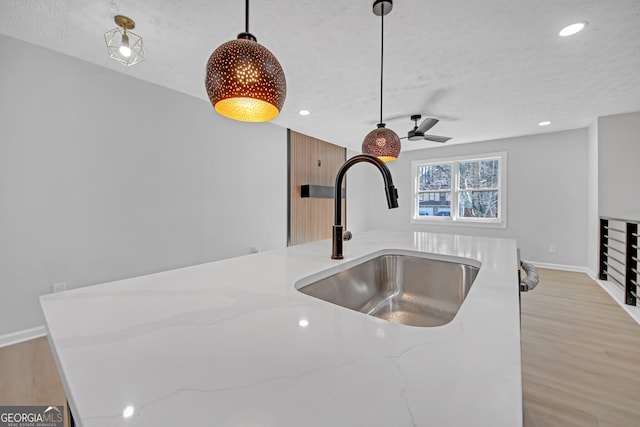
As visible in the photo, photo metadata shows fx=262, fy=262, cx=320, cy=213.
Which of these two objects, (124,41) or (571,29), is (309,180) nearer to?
(124,41)

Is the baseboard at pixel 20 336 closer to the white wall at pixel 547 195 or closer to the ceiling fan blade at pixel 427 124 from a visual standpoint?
the ceiling fan blade at pixel 427 124

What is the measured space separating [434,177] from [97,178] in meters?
5.59

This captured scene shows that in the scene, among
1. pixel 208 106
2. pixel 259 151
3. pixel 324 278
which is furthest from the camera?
pixel 259 151

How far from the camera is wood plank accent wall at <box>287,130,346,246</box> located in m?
4.48

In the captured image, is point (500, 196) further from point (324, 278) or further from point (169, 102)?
point (169, 102)

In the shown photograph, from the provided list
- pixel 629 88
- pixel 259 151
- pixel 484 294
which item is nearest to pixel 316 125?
pixel 259 151

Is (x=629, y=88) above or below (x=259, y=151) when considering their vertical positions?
above

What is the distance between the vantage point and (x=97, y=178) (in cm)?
237

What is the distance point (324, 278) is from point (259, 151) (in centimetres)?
324

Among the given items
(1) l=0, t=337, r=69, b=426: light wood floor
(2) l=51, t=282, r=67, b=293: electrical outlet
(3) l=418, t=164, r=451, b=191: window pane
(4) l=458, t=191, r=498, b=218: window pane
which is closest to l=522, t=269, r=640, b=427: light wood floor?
(4) l=458, t=191, r=498, b=218: window pane

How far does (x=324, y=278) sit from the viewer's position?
971 mm

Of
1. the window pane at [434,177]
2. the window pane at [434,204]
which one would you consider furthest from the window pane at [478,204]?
the window pane at [434,177]

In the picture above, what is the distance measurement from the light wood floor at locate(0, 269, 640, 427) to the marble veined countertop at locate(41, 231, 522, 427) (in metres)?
1.32

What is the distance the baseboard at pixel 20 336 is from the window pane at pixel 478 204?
6.12 metres
